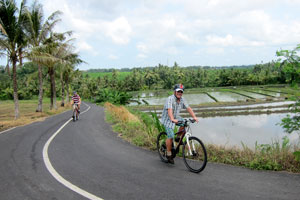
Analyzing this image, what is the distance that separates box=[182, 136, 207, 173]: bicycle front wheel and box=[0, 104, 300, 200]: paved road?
0.16 meters

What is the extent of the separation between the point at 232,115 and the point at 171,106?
20701 mm

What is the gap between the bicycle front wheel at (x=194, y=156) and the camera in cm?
494

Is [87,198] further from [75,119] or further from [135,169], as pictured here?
[75,119]

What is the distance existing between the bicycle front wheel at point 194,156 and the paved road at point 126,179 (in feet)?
0.51

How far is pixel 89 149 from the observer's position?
7.39 meters

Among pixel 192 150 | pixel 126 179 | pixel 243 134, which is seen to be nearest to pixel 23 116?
pixel 243 134

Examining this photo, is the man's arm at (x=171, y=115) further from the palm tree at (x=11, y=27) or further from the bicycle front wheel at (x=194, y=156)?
the palm tree at (x=11, y=27)

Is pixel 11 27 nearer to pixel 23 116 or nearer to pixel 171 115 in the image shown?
pixel 23 116

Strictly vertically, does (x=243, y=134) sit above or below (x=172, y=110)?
below

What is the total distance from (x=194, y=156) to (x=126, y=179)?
63.5 inches

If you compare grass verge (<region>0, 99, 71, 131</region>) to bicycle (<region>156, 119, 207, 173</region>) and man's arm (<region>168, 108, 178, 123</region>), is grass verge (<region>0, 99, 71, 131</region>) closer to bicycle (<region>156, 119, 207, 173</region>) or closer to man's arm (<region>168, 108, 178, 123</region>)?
man's arm (<region>168, 108, 178, 123</region>)

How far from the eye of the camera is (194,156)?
513 centimetres

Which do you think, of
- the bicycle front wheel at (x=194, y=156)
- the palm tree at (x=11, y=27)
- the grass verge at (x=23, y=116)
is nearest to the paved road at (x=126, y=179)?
the bicycle front wheel at (x=194, y=156)

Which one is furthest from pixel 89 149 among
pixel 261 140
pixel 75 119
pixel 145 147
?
pixel 261 140
